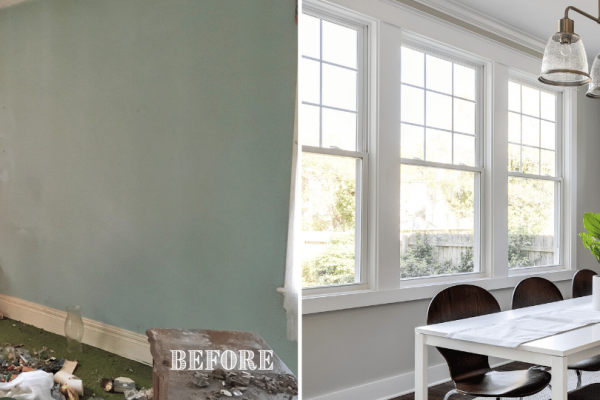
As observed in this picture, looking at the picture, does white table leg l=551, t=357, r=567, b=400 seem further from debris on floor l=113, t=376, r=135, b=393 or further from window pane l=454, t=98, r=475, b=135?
window pane l=454, t=98, r=475, b=135

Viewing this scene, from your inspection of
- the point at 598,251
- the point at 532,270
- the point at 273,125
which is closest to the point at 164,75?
the point at 273,125

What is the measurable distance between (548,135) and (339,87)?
8.65 ft

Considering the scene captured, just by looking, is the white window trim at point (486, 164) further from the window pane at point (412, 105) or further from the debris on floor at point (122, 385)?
the debris on floor at point (122, 385)

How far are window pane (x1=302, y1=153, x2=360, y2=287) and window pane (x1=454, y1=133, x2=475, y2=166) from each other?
1038 millimetres

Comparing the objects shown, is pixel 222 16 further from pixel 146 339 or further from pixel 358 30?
pixel 358 30

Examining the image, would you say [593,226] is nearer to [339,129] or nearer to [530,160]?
[339,129]

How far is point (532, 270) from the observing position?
4.38 m

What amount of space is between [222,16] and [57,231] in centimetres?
38

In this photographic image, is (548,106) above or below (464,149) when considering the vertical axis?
above

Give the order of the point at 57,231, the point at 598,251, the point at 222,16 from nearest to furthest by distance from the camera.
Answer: the point at 57,231, the point at 222,16, the point at 598,251

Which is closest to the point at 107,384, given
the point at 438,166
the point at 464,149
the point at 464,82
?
the point at 438,166

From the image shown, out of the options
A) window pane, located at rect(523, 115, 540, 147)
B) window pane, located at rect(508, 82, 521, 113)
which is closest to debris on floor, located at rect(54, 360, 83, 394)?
window pane, located at rect(508, 82, 521, 113)

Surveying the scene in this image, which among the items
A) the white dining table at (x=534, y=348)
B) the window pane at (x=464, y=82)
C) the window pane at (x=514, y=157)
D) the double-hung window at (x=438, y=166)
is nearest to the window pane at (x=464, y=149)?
the double-hung window at (x=438, y=166)

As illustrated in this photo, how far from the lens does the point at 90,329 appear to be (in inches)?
22.8
